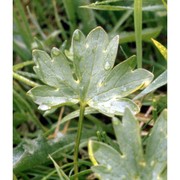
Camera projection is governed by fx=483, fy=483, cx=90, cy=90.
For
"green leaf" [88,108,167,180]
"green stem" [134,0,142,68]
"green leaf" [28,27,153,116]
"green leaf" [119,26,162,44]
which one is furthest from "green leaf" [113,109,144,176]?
"green leaf" [119,26,162,44]

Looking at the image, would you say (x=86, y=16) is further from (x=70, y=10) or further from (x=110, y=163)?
(x=110, y=163)

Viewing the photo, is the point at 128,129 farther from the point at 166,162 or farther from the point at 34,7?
the point at 34,7

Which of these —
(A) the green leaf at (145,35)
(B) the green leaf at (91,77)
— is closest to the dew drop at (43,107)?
(B) the green leaf at (91,77)

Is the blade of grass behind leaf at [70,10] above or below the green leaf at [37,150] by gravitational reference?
above

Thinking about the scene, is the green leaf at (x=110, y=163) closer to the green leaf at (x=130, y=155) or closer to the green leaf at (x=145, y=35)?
the green leaf at (x=130, y=155)

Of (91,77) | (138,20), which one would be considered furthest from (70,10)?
(91,77)
